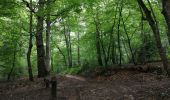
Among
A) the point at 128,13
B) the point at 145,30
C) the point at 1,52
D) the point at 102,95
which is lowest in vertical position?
the point at 102,95

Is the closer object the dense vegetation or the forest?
the forest

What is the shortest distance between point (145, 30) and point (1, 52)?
1498 centimetres

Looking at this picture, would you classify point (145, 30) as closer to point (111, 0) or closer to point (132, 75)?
point (111, 0)

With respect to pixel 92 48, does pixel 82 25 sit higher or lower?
higher

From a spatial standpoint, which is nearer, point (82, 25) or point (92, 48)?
point (92, 48)

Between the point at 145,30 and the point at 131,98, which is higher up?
the point at 145,30

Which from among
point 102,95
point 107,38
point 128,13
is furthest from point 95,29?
point 102,95

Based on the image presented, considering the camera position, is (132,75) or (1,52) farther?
(1,52)

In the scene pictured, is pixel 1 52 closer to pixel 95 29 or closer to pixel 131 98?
pixel 95 29

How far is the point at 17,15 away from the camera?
18312 mm

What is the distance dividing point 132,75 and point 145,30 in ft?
34.9

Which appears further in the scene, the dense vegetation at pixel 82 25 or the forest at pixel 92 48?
the dense vegetation at pixel 82 25

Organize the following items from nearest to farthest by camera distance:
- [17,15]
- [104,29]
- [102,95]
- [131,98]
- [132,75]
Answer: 1. [131,98]
2. [102,95]
3. [132,75]
4. [17,15]
5. [104,29]

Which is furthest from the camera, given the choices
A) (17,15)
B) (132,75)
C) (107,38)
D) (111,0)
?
(107,38)
